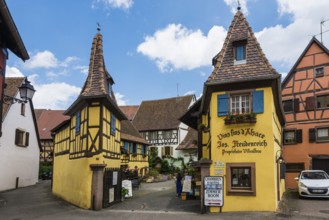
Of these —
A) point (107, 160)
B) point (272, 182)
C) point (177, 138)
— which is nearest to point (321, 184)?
point (272, 182)

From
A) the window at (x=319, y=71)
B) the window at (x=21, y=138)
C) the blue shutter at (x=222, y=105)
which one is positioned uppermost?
the window at (x=319, y=71)

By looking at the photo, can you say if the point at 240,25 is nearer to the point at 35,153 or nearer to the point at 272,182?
the point at 272,182

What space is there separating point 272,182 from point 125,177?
15399mm

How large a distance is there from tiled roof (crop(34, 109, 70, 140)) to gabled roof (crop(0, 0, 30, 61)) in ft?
113

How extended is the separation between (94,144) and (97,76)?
385cm

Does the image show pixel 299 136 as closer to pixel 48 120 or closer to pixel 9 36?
pixel 9 36

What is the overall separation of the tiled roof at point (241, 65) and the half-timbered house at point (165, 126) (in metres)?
28.3

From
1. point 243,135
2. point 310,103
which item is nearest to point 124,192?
point 243,135

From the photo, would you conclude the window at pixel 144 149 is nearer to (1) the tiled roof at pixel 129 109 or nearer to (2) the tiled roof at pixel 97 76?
(2) the tiled roof at pixel 97 76

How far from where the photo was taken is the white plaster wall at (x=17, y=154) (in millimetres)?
27172

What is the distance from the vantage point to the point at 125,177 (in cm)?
2789

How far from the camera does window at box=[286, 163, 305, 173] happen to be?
27.5 metres

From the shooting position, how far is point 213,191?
15195mm

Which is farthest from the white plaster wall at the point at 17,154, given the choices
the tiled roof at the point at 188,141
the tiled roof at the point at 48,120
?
the tiled roof at the point at 188,141
